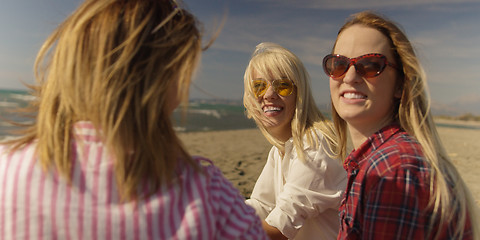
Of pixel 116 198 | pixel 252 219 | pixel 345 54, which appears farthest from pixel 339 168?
pixel 116 198

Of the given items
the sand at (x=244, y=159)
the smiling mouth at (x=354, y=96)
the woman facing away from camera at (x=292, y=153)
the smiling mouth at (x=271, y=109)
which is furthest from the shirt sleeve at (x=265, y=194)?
the sand at (x=244, y=159)

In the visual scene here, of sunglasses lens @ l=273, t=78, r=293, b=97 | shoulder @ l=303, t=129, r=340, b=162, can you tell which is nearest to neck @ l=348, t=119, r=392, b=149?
shoulder @ l=303, t=129, r=340, b=162

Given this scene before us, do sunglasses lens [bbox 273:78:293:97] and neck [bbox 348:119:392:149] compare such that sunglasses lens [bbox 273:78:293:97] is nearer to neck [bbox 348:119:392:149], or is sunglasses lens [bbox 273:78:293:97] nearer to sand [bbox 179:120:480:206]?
neck [bbox 348:119:392:149]

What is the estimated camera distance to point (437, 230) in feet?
4.56

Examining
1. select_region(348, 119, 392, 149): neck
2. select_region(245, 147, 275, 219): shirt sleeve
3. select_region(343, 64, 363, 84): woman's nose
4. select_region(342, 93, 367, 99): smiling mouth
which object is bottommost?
select_region(245, 147, 275, 219): shirt sleeve

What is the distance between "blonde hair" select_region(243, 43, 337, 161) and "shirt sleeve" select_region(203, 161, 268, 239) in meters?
1.34

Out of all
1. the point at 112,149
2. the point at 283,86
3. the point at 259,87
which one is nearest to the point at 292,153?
the point at 283,86

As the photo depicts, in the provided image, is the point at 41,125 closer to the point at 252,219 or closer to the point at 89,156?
the point at 89,156

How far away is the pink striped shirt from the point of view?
0.97m

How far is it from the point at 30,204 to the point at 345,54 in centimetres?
154

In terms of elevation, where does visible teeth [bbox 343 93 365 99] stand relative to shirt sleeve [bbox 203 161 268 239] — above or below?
above

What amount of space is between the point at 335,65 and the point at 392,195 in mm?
744

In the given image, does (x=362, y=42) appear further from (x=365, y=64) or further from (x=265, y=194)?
(x=265, y=194)

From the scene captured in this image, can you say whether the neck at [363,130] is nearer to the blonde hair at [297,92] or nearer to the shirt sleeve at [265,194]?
the blonde hair at [297,92]
